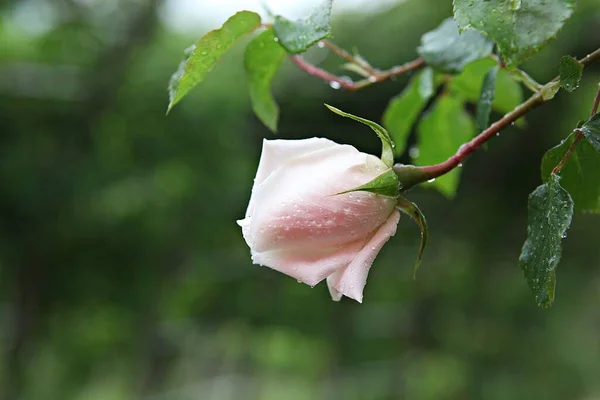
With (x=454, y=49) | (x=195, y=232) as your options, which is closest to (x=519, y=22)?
(x=454, y=49)

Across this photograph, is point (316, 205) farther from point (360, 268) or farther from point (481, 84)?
point (481, 84)

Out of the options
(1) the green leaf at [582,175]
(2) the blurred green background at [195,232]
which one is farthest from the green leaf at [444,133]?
(2) the blurred green background at [195,232]

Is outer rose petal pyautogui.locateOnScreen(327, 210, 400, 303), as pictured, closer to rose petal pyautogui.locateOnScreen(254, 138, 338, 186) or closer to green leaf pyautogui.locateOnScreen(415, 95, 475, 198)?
rose petal pyautogui.locateOnScreen(254, 138, 338, 186)

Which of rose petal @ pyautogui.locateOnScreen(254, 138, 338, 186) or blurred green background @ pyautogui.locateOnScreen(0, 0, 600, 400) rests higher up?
rose petal @ pyautogui.locateOnScreen(254, 138, 338, 186)

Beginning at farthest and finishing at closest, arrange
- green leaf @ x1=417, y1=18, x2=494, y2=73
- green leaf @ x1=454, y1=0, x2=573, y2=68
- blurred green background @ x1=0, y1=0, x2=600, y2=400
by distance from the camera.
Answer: blurred green background @ x1=0, y1=0, x2=600, y2=400, green leaf @ x1=417, y1=18, x2=494, y2=73, green leaf @ x1=454, y1=0, x2=573, y2=68

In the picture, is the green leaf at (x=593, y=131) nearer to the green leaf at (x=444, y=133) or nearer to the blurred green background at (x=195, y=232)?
the green leaf at (x=444, y=133)

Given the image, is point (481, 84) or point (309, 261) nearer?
point (309, 261)

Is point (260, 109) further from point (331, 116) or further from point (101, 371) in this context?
point (101, 371)

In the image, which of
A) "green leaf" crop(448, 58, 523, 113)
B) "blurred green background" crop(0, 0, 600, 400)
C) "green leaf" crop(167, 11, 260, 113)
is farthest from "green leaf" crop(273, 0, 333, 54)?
"blurred green background" crop(0, 0, 600, 400)
